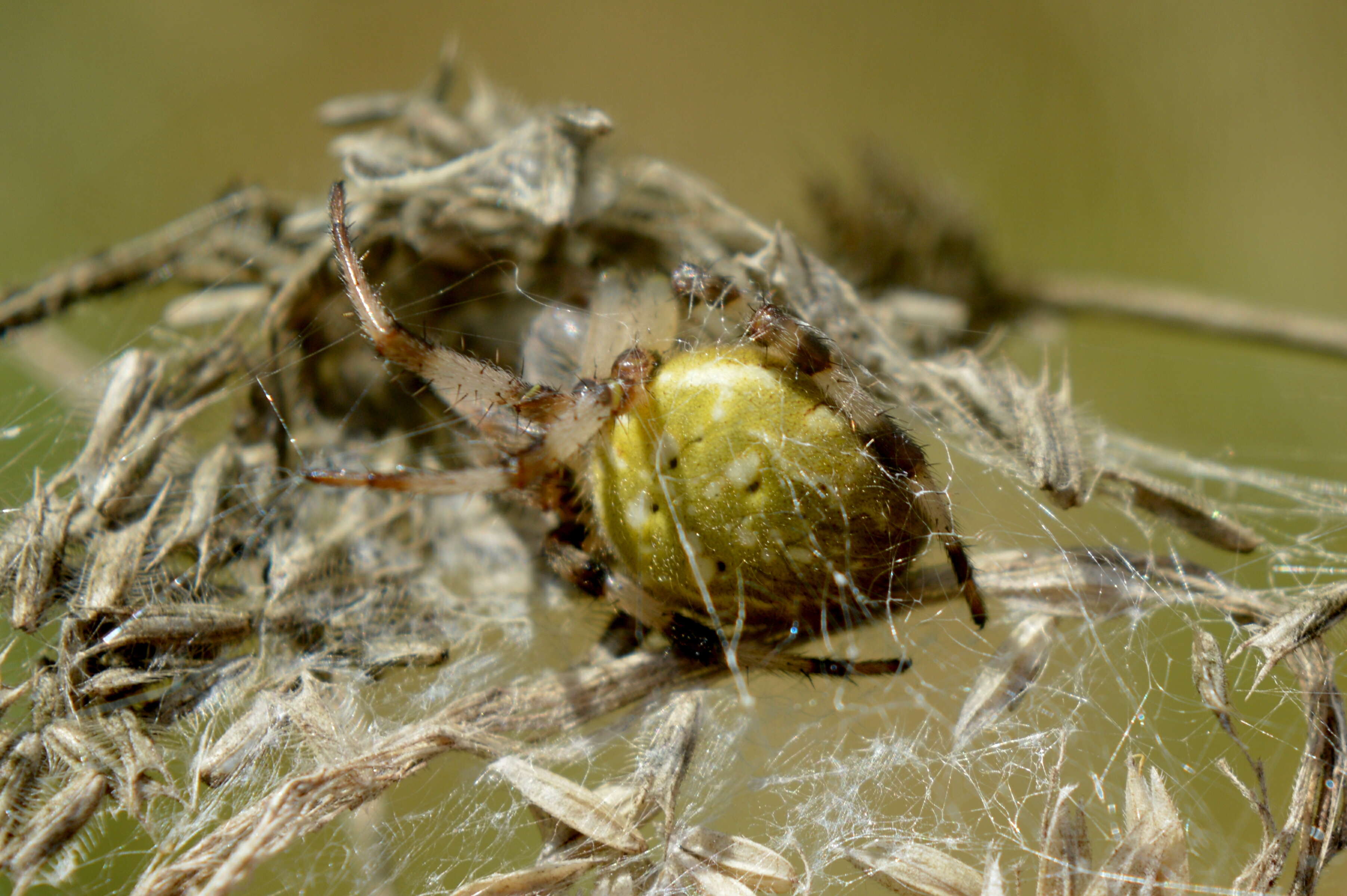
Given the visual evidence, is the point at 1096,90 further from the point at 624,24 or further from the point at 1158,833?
the point at 1158,833

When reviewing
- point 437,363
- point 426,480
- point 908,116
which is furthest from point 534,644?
point 908,116

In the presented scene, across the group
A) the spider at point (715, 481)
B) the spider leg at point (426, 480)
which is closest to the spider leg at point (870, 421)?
the spider at point (715, 481)

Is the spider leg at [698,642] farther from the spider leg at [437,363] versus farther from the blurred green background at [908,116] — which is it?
the blurred green background at [908,116]

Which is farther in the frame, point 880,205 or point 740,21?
point 740,21

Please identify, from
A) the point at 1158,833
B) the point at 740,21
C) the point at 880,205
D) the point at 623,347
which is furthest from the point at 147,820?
the point at 740,21

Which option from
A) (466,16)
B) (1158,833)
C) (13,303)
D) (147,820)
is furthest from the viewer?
(466,16)

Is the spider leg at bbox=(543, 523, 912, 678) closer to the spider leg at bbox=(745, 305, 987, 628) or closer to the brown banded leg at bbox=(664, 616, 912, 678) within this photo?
the brown banded leg at bbox=(664, 616, 912, 678)

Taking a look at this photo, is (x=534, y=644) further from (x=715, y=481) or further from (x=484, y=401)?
(x=715, y=481)

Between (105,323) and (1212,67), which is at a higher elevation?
(105,323)
